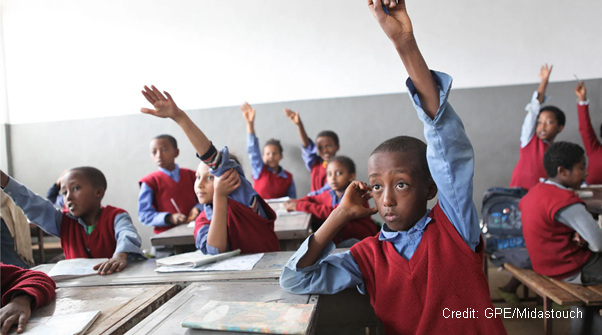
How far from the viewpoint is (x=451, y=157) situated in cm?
92

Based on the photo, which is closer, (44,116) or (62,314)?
(62,314)

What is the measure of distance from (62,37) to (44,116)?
95 cm

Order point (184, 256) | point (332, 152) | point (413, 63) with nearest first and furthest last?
point (413, 63) < point (184, 256) < point (332, 152)

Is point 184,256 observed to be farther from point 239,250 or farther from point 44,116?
point 44,116

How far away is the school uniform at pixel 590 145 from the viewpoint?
369 centimetres

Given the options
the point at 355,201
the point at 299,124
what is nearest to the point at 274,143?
the point at 299,124

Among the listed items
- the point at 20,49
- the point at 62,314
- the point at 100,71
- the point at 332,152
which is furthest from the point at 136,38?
the point at 62,314

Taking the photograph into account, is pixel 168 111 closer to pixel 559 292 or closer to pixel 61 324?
pixel 61 324

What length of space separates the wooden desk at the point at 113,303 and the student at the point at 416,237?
1.21 ft

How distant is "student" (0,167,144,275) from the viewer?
1770 millimetres

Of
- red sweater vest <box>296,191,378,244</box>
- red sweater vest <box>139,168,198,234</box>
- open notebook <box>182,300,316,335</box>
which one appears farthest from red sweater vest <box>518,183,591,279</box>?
red sweater vest <box>139,168,198,234</box>

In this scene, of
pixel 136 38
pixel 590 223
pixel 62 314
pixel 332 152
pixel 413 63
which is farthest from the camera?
pixel 136 38

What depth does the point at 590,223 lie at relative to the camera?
5.91ft

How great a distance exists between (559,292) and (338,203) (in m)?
1.35
